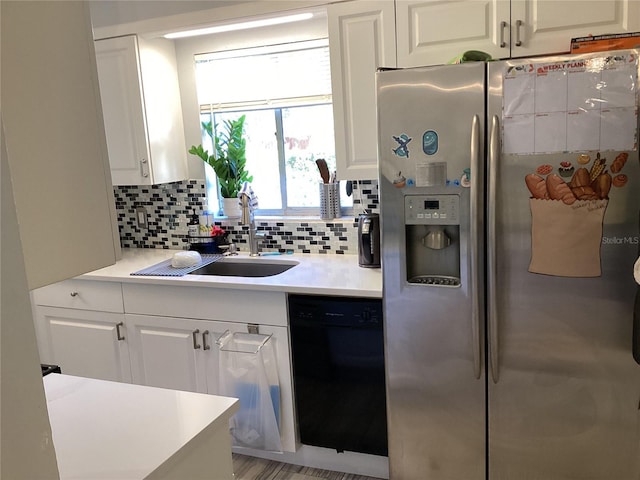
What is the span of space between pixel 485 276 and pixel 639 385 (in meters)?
0.61

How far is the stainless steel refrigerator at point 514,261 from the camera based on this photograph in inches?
70.2

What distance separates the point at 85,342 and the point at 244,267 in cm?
90

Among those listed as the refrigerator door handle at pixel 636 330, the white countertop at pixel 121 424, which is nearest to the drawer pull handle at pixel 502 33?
the refrigerator door handle at pixel 636 330

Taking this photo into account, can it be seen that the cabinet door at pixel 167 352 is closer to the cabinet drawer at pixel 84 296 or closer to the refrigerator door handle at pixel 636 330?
the cabinet drawer at pixel 84 296

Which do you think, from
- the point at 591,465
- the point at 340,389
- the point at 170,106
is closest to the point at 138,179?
the point at 170,106

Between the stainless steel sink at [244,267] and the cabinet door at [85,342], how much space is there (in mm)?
528

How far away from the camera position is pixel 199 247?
322 cm

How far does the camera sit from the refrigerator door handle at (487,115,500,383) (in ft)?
6.06

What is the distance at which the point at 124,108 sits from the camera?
2979 millimetres

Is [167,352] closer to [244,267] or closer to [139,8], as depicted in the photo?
[244,267]

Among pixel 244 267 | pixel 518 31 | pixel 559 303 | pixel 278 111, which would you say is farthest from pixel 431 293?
pixel 278 111

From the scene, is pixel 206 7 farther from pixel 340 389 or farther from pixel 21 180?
pixel 21 180

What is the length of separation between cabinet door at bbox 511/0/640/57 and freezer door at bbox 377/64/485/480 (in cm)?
46

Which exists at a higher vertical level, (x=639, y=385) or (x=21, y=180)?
(x=21, y=180)
